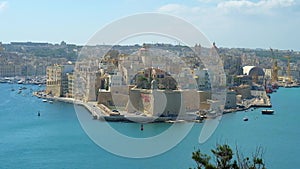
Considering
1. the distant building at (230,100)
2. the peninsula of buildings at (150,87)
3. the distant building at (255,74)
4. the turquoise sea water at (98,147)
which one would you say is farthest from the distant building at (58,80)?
the distant building at (255,74)

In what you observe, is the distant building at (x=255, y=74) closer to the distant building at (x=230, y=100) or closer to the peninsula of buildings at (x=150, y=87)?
the peninsula of buildings at (x=150, y=87)

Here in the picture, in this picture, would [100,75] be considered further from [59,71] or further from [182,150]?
[182,150]

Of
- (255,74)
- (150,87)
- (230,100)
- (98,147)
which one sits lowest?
(98,147)

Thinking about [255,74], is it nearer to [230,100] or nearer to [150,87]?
[230,100]

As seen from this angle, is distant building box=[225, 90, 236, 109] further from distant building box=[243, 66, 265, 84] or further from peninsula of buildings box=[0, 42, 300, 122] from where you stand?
distant building box=[243, 66, 265, 84]

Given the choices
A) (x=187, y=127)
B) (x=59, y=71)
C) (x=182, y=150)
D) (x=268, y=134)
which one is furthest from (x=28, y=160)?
(x=59, y=71)

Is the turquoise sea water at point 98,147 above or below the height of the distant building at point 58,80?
below

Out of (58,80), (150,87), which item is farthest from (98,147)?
(58,80)
